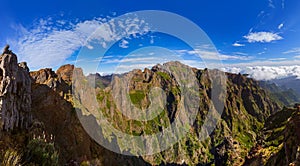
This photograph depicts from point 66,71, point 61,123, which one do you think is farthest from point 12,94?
point 66,71

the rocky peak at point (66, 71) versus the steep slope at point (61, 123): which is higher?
the rocky peak at point (66, 71)

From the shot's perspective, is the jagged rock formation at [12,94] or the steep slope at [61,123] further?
the steep slope at [61,123]

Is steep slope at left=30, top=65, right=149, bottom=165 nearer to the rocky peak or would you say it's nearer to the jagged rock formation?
the jagged rock formation

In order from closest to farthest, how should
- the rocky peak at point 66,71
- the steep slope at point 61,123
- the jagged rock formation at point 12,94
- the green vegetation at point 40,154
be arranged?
1. the green vegetation at point 40,154
2. the jagged rock formation at point 12,94
3. the steep slope at point 61,123
4. the rocky peak at point 66,71

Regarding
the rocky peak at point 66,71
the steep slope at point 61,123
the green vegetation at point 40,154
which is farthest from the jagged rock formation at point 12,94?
the rocky peak at point 66,71

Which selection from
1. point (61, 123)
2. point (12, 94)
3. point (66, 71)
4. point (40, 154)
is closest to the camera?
point (40, 154)

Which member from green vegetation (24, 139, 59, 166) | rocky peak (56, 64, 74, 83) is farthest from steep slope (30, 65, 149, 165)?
rocky peak (56, 64, 74, 83)

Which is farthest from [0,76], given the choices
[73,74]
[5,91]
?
[73,74]

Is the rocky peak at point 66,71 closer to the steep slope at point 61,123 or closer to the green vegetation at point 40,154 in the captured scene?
the steep slope at point 61,123

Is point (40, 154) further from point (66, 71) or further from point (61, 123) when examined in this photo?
point (66, 71)
